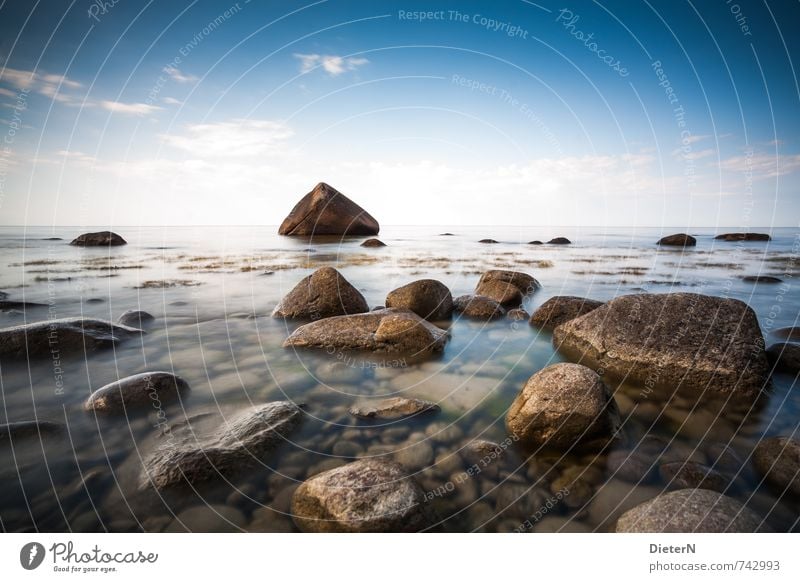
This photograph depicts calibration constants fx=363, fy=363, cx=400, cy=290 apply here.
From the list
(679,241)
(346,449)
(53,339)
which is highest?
(679,241)

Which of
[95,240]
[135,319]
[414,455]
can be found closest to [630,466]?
[414,455]

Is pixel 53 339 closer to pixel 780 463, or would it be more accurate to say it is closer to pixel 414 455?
pixel 414 455

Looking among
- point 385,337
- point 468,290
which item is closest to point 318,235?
point 468,290

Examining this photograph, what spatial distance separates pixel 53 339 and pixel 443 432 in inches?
292

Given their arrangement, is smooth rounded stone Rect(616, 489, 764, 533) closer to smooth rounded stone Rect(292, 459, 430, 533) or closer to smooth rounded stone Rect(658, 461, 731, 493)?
smooth rounded stone Rect(658, 461, 731, 493)

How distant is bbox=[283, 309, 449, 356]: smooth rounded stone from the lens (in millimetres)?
7297

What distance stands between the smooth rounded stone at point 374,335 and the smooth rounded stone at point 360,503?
3.83 metres

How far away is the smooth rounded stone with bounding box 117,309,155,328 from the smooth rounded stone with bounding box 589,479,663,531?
9.86 meters

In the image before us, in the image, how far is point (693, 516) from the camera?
9.57ft

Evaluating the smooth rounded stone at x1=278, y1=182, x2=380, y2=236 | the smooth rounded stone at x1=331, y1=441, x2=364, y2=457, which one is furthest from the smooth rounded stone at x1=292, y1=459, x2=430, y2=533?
the smooth rounded stone at x1=278, y1=182, x2=380, y2=236

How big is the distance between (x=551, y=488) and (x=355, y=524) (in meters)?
1.97

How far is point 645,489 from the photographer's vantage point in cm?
360
